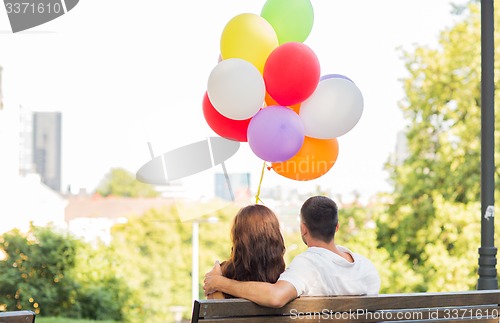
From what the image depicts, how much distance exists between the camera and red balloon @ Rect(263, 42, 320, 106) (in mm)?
3506

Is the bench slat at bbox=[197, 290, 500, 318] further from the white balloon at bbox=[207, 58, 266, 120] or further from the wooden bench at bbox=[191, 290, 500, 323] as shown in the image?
the white balloon at bbox=[207, 58, 266, 120]

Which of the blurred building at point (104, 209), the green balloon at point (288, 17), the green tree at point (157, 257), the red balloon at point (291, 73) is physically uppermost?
the green balloon at point (288, 17)

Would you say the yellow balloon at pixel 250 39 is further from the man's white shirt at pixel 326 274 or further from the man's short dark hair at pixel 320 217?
the man's white shirt at pixel 326 274

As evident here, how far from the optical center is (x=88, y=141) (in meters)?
23.4

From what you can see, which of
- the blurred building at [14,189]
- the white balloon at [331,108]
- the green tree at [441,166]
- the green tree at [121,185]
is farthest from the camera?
the green tree at [121,185]

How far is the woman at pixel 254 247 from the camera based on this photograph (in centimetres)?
270

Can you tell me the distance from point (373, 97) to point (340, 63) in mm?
1613

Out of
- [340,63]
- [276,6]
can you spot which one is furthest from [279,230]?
[340,63]

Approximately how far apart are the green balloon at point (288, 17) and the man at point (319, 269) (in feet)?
4.71

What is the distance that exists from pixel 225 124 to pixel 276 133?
0.43m

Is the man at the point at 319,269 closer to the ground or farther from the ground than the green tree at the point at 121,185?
farther from the ground

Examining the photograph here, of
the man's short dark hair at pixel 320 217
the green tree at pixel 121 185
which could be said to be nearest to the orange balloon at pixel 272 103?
the man's short dark hair at pixel 320 217

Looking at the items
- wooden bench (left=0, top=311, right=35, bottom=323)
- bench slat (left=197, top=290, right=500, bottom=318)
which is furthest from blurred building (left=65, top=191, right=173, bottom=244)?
wooden bench (left=0, top=311, right=35, bottom=323)

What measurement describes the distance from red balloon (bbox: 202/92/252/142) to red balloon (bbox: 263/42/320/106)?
29 cm
